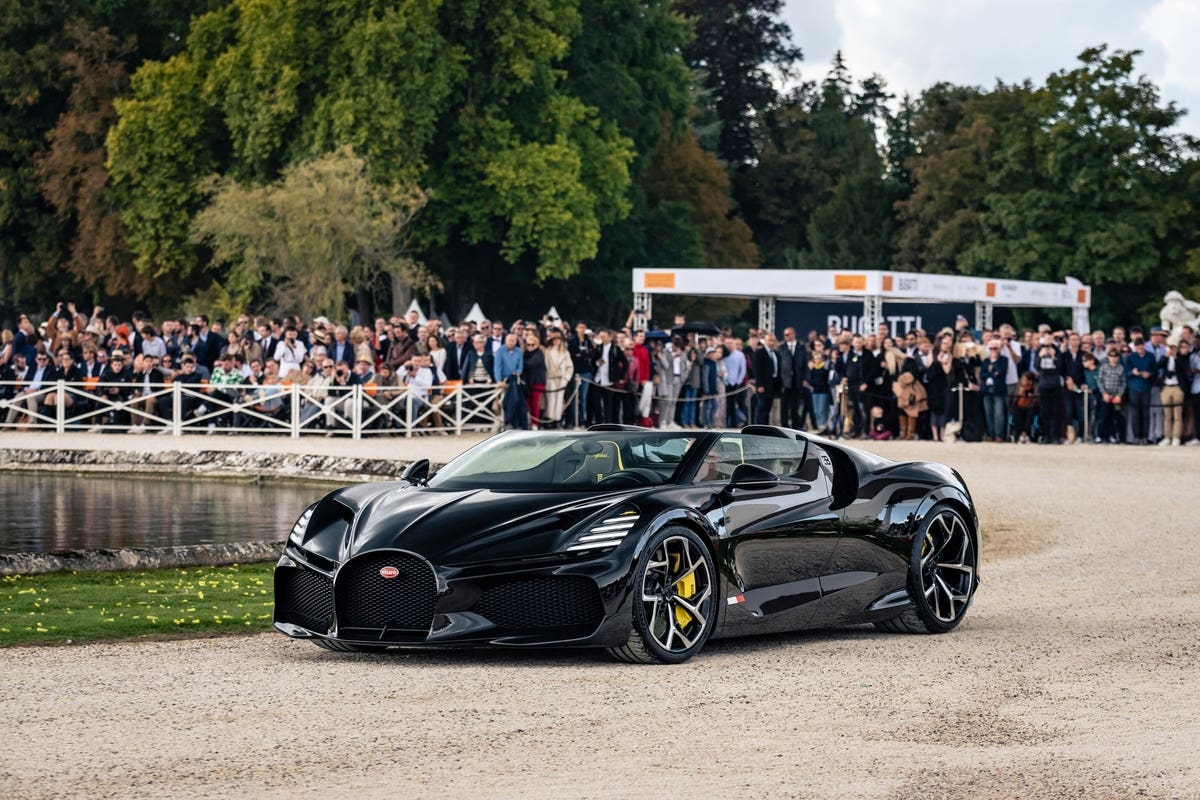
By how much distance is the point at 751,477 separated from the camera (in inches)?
437

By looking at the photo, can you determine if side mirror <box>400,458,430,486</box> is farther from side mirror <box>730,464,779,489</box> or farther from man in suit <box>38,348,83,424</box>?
man in suit <box>38,348,83,424</box>

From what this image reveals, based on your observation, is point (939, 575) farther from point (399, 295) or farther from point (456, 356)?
point (399, 295)

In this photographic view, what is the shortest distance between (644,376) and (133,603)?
81.7 feet

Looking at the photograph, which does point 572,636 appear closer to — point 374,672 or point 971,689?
point 374,672

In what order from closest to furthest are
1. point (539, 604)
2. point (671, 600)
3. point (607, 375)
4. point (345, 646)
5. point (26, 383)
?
point (539, 604) → point (671, 600) → point (345, 646) → point (26, 383) → point (607, 375)

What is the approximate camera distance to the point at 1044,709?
8859 millimetres

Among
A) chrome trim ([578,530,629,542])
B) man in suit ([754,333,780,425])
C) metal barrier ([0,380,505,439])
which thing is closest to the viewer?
chrome trim ([578,530,629,542])

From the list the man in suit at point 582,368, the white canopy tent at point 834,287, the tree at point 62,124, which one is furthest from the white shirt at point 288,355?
the tree at point 62,124

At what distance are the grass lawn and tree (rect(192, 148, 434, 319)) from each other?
125ft

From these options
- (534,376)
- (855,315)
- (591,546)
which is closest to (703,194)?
(855,315)

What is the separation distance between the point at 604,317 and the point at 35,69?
85.0 ft

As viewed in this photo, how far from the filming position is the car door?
35.7ft

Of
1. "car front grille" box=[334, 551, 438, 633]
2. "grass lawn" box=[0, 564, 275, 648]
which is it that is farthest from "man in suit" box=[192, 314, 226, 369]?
"car front grille" box=[334, 551, 438, 633]

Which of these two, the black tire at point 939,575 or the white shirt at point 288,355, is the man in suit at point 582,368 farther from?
the black tire at point 939,575
